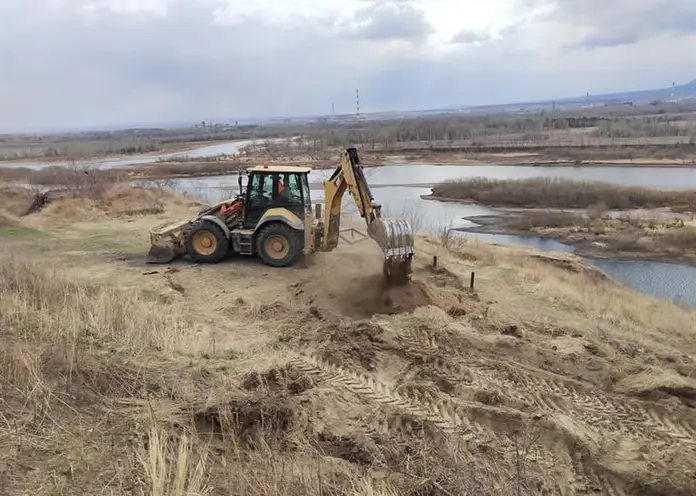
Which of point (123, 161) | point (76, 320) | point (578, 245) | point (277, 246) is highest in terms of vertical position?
point (123, 161)

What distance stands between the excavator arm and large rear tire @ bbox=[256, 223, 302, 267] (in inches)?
25.6

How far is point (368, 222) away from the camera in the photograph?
10.0 metres

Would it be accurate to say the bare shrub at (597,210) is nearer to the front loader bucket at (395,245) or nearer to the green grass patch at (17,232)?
the front loader bucket at (395,245)

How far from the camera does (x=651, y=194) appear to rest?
36.0 metres

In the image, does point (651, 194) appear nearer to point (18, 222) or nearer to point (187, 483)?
point (18, 222)

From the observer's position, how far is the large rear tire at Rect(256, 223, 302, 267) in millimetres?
11531

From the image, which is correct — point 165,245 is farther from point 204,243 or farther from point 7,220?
point 7,220

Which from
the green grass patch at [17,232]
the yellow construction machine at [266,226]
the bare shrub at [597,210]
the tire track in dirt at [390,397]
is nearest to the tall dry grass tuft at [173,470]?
the tire track in dirt at [390,397]

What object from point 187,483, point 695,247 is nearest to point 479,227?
point 695,247

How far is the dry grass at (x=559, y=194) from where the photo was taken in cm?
3522

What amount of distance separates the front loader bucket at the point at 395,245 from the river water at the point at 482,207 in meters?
10.8

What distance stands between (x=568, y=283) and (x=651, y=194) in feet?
82.3

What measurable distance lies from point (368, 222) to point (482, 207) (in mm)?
28667

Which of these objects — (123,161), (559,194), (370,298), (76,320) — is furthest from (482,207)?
(123,161)
